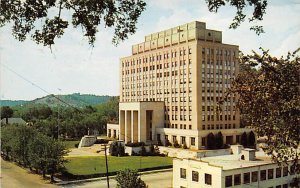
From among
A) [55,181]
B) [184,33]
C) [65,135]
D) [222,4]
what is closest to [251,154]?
[55,181]

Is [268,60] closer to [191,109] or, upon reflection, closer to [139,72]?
[191,109]

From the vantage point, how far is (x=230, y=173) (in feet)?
104

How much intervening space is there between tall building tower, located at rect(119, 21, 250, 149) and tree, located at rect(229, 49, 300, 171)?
46098 mm

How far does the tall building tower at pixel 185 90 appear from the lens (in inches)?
2422

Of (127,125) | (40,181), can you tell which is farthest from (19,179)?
(127,125)

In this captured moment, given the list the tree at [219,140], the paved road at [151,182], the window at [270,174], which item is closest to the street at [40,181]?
the paved road at [151,182]

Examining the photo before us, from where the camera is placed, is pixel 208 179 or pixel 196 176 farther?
pixel 196 176

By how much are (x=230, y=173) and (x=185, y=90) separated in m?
33.0

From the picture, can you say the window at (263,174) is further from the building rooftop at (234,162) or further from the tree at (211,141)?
the tree at (211,141)

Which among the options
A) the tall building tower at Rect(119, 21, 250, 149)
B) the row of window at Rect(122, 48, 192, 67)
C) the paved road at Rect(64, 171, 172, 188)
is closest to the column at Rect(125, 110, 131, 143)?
the tall building tower at Rect(119, 21, 250, 149)

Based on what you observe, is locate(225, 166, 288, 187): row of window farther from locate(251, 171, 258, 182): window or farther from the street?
the street

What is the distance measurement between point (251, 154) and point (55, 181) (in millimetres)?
22247

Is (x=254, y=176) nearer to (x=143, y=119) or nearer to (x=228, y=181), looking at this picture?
(x=228, y=181)

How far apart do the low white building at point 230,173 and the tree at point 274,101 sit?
18.9 metres
